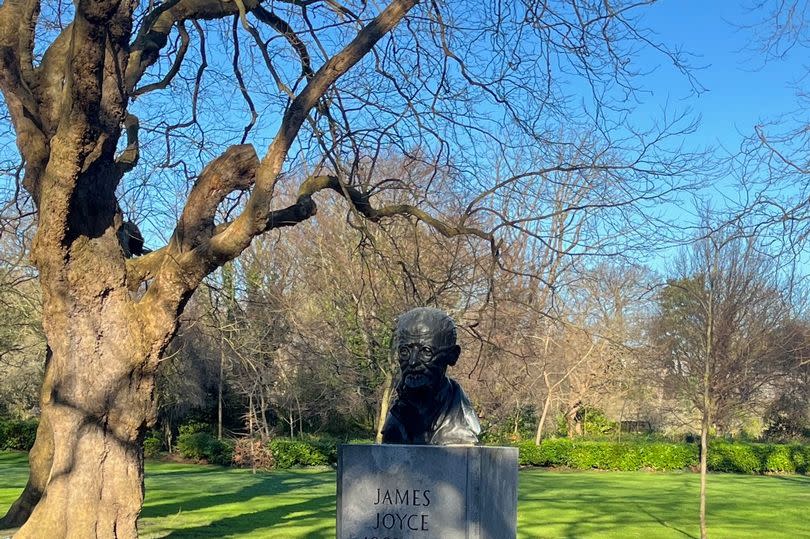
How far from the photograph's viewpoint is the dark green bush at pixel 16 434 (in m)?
35.5

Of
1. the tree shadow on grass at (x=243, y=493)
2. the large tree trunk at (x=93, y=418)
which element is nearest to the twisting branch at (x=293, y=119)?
the large tree trunk at (x=93, y=418)

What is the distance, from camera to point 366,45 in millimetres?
9773

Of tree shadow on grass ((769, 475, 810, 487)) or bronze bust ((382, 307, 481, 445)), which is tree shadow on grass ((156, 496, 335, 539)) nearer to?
bronze bust ((382, 307, 481, 445))

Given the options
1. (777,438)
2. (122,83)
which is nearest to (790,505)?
(122,83)

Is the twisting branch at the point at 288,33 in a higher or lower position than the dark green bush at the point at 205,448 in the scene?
higher

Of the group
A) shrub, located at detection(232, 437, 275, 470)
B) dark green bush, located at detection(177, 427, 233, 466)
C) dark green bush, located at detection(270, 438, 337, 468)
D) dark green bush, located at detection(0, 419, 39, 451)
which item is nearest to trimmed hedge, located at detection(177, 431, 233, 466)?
dark green bush, located at detection(177, 427, 233, 466)

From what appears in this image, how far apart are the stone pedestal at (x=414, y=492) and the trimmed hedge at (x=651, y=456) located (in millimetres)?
29045

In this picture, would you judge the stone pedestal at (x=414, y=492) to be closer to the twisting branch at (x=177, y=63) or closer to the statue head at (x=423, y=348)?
the statue head at (x=423, y=348)

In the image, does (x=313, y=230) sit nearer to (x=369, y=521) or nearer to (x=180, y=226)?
(x=180, y=226)

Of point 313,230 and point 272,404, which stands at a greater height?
point 313,230

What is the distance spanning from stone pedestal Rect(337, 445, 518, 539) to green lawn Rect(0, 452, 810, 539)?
381 inches

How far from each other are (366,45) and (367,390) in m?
21.3

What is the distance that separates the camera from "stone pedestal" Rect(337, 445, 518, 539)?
17.0 ft

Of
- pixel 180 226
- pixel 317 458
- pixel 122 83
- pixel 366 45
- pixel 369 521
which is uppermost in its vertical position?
pixel 366 45
